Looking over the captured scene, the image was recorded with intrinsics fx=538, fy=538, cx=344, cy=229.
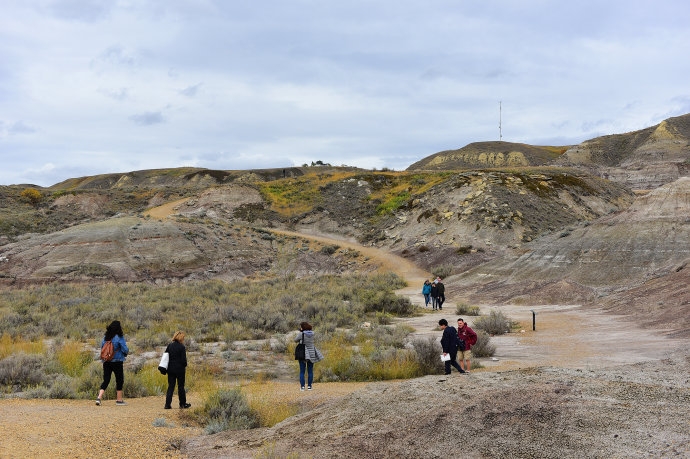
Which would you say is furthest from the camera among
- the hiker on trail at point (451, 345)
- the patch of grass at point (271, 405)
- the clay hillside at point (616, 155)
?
the clay hillside at point (616, 155)

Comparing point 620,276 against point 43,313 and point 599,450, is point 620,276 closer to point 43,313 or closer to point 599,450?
point 599,450

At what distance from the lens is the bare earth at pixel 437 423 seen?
20.5 feet

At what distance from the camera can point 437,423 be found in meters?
7.02

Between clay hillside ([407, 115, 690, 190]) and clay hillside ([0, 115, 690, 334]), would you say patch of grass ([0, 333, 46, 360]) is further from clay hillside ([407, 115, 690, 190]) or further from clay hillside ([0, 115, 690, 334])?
clay hillside ([407, 115, 690, 190])

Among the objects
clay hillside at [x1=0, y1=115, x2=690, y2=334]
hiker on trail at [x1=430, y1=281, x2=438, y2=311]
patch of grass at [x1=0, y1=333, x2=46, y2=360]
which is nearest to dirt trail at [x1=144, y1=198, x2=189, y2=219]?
clay hillside at [x1=0, y1=115, x2=690, y2=334]

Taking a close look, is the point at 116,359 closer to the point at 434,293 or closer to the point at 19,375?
the point at 19,375

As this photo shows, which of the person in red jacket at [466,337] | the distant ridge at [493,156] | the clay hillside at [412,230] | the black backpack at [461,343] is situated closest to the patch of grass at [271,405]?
the black backpack at [461,343]

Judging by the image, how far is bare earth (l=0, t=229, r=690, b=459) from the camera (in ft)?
20.5

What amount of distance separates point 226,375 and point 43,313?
12.7 m

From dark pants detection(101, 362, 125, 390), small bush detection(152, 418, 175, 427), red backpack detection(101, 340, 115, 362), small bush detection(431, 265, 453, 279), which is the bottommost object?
small bush detection(152, 418, 175, 427)

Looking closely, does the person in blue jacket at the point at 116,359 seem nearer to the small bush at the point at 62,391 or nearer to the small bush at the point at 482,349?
the small bush at the point at 62,391

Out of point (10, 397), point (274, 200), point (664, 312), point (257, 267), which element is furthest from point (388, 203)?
point (10, 397)

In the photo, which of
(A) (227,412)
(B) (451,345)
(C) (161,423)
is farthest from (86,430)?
(B) (451,345)

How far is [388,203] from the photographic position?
63062mm
